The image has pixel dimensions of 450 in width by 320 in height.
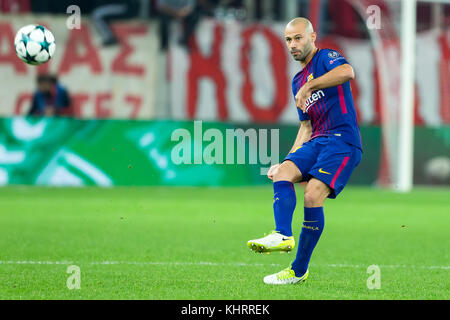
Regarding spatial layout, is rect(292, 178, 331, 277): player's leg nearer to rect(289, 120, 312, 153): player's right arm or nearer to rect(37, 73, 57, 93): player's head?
rect(289, 120, 312, 153): player's right arm

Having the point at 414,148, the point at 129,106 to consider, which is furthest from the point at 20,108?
the point at 414,148

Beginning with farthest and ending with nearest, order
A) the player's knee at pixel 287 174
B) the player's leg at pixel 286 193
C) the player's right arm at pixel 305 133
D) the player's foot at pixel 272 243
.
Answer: the player's right arm at pixel 305 133, the player's knee at pixel 287 174, the player's leg at pixel 286 193, the player's foot at pixel 272 243

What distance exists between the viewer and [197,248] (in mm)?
9195

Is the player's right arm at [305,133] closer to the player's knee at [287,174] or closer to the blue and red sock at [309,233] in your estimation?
the player's knee at [287,174]

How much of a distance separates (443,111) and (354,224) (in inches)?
535

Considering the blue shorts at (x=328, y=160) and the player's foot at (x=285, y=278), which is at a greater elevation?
the blue shorts at (x=328, y=160)

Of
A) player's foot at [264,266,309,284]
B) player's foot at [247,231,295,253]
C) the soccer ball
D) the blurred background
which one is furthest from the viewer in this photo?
the blurred background

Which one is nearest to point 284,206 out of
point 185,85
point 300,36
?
point 300,36

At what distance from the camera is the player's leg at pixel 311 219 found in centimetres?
637

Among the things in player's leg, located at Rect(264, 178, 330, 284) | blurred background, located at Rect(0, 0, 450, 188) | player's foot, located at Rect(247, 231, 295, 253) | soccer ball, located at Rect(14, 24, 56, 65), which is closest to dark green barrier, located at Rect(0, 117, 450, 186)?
blurred background, located at Rect(0, 0, 450, 188)

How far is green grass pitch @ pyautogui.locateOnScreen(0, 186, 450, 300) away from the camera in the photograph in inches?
246

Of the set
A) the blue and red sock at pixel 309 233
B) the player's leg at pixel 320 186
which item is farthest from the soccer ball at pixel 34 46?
the blue and red sock at pixel 309 233

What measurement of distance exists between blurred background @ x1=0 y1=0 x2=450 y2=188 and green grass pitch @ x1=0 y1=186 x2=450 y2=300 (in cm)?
298

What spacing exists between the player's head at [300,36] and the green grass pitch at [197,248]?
6.23ft
